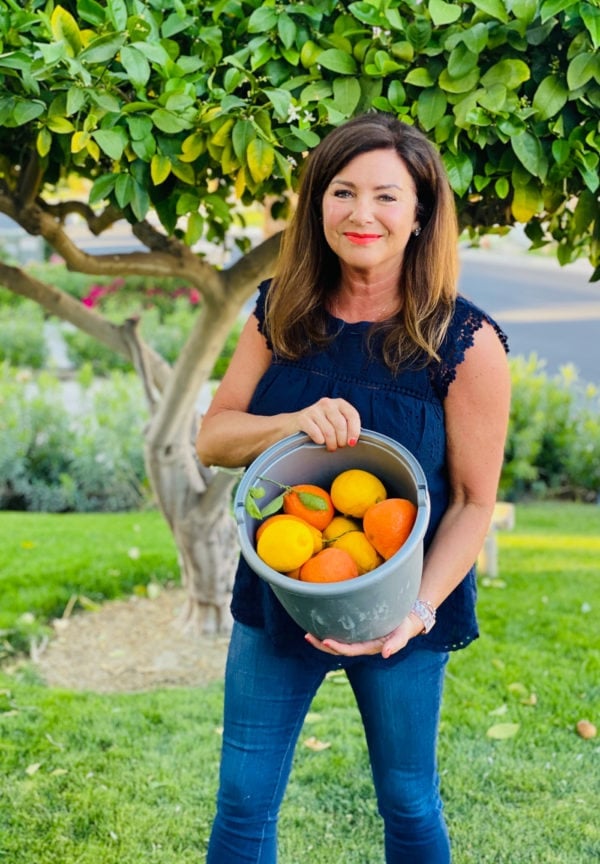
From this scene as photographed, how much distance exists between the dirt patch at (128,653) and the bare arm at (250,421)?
1963 millimetres

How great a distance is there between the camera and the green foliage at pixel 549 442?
6355mm

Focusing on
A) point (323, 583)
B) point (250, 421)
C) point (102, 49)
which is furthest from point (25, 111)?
point (323, 583)

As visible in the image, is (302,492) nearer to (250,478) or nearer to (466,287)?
(250,478)

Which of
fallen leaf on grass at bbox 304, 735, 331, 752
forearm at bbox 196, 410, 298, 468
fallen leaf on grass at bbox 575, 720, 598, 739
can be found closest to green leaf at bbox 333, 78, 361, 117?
forearm at bbox 196, 410, 298, 468

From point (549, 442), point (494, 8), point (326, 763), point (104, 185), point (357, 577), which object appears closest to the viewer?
point (357, 577)

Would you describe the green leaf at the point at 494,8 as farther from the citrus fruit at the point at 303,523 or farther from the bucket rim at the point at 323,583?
the citrus fruit at the point at 303,523

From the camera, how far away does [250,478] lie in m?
1.66

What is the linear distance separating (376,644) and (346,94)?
3.34 ft

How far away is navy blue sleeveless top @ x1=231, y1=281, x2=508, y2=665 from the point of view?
1774mm

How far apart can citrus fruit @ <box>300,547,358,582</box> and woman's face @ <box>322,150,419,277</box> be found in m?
0.49

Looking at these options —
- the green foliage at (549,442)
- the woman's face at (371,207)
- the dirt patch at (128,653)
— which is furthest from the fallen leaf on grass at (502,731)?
the green foliage at (549,442)

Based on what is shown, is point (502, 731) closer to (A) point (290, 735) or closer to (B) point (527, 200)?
(A) point (290, 735)

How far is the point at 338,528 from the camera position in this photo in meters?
1.65

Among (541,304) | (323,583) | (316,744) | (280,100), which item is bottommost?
(541,304)
